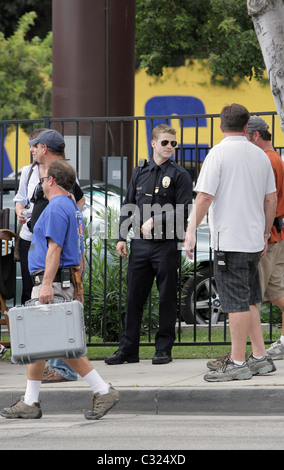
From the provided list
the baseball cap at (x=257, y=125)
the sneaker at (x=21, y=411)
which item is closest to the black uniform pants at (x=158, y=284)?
the baseball cap at (x=257, y=125)

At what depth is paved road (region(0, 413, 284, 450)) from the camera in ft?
18.9

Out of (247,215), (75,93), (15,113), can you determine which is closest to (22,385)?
(247,215)

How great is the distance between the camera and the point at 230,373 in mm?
7539

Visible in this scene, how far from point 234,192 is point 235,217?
0.19 metres

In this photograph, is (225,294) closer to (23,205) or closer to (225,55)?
(23,205)

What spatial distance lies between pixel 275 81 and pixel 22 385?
10.7 feet

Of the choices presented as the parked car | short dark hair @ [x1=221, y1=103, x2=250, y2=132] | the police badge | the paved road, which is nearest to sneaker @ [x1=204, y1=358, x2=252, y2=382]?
the paved road

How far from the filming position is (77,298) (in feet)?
23.6

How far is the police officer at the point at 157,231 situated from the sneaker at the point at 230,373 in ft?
3.38

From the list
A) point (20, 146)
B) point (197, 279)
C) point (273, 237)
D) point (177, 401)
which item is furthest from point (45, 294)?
point (20, 146)

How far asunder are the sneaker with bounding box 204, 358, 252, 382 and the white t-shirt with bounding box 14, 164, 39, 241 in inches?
82.7

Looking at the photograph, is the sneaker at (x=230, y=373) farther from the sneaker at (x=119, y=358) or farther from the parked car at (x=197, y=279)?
the parked car at (x=197, y=279)

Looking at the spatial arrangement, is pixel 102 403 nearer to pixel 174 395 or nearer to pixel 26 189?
pixel 174 395

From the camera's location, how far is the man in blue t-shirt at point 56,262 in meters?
6.80
